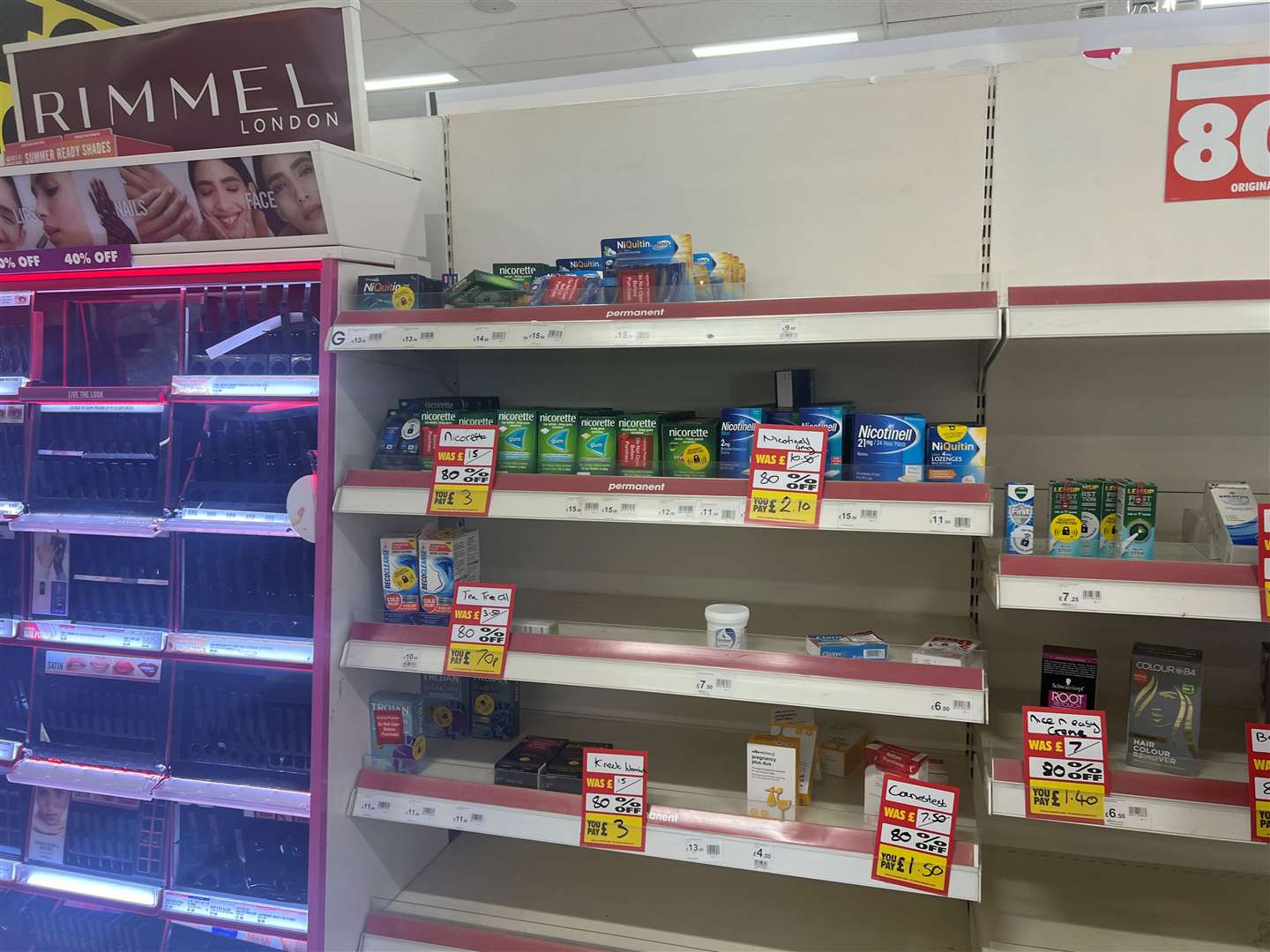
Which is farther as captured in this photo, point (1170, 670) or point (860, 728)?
point (860, 728)

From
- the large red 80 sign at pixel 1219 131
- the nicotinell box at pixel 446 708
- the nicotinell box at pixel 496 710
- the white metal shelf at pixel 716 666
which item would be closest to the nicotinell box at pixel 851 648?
the white metal shelf at pixel 716 666

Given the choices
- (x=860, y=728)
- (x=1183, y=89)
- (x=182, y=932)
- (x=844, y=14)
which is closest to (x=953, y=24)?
(x=844, y=14)

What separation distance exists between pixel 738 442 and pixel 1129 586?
0.78 metres

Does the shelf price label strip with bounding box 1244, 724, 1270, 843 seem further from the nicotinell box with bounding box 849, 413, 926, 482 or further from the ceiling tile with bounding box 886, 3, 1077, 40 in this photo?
the ceiling tile with bounding box 886, 3, 1077, 40

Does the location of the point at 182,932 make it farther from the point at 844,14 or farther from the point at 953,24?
the point at 953,24

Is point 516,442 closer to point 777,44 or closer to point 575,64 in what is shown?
point 777,44

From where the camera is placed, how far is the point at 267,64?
2.23 meters

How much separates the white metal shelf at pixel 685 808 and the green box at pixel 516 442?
73 cm

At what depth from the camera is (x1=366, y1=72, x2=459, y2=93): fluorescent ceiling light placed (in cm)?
755

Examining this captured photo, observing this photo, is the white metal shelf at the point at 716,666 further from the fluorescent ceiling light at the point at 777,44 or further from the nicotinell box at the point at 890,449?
the fluorescent ceiling light at the point at 777,44

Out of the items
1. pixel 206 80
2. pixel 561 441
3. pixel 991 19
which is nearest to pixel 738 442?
pixel 561 441

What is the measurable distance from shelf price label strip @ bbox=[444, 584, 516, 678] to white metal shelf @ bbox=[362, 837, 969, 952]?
677 millimetres

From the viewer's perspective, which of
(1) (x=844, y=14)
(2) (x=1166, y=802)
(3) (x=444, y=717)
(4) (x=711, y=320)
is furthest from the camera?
(1) (x=844, y=14)

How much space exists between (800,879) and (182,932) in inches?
65.1
